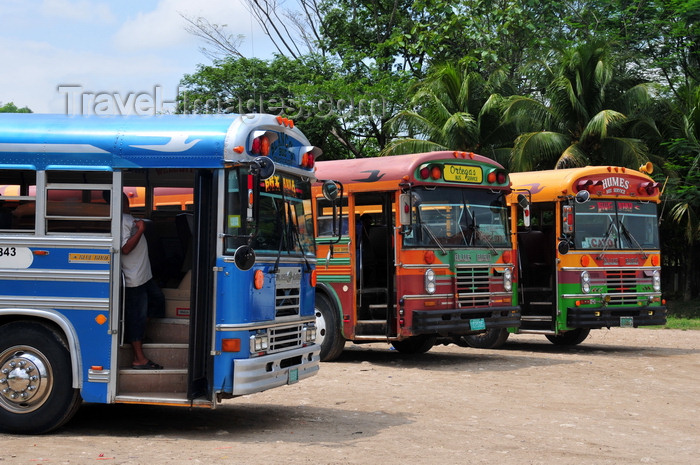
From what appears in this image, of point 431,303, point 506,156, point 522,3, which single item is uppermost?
point 522,3

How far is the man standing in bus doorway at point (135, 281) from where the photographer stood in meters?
8.18

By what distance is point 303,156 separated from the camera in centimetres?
908

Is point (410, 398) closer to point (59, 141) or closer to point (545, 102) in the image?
point (59, 141)

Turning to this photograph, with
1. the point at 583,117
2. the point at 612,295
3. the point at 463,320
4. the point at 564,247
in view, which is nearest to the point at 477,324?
the point at 463,320

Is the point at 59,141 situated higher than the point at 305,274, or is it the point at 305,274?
the point at 59,141

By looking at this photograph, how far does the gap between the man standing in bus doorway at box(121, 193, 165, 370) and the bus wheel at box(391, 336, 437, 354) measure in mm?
7140

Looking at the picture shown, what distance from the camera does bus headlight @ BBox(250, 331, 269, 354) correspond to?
7.96 m

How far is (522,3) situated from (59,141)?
25.8 m

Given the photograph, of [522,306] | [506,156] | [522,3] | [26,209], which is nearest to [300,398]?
[26,209]

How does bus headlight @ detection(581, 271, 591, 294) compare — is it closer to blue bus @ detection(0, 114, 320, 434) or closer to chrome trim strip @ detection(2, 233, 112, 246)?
blue bus @ detection(0, 114, 320, 434)

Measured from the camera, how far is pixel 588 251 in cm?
1501

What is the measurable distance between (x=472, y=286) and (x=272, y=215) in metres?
5.45

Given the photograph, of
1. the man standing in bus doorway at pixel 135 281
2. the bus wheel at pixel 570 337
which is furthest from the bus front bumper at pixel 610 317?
the man standing in bus doorway at pixel 135 281

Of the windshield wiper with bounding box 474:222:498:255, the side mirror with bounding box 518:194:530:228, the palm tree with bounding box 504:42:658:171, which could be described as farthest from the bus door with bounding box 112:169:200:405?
the palm tree with bounding box 504:42:658:171
